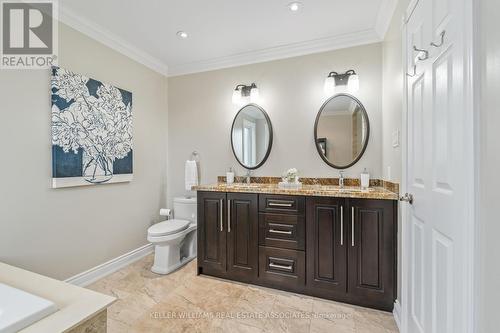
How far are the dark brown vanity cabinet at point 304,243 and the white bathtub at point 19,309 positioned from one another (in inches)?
57.7

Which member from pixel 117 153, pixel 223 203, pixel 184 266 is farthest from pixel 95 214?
pixel 223 203

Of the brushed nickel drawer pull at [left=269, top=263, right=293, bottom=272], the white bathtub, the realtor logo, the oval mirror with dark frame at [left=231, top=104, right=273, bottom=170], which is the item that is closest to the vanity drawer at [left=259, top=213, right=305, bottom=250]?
the brushed nickel drawer pull at [left=269, top=263, right=293, bottom=272]

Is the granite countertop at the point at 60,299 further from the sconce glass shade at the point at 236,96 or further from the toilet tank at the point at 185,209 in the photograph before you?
the sconce glass shade at the point at 236,96

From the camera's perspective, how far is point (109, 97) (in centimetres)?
250

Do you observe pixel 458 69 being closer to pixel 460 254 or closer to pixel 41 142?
pixel 460 254

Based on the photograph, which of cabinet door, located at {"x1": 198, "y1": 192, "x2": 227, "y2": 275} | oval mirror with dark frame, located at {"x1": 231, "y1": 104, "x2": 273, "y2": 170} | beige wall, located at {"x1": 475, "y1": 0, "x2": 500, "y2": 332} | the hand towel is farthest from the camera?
the hand towel

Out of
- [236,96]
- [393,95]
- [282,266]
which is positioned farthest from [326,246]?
[236,96]

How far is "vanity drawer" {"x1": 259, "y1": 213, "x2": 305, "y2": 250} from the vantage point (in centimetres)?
208

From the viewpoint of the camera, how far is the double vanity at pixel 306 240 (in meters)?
1.86

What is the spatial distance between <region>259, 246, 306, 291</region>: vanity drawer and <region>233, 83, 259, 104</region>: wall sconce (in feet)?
5.86

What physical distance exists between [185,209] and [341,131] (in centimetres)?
212

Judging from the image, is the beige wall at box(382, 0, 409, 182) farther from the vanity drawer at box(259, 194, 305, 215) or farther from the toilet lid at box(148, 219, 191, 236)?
the toilet lid at box(148, 219, 191, 236)

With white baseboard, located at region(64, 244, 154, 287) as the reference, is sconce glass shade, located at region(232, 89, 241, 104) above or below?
above

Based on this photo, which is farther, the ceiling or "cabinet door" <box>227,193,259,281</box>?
"cabinet door" <box>227,193,259,281</box>
